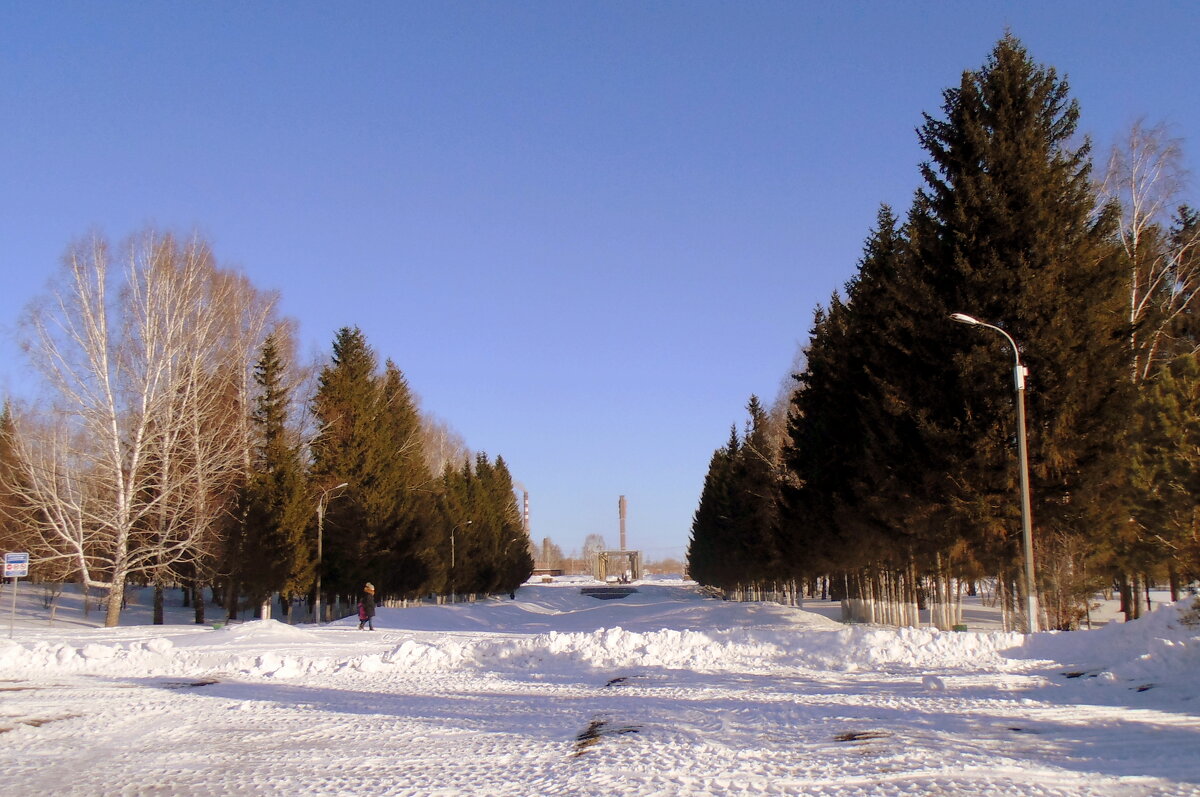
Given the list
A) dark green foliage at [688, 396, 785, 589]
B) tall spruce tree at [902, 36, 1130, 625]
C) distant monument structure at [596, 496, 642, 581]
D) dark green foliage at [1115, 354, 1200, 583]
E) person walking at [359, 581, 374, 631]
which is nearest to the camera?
tall spruce tree at [902, 36, 1130, 625]

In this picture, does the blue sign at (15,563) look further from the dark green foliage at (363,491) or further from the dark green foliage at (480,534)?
the dark green foliage at (480,534)

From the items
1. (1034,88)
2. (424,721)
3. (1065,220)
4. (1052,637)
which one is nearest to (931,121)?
(1034,88)

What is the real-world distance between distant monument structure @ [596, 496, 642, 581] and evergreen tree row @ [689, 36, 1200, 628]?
115 m

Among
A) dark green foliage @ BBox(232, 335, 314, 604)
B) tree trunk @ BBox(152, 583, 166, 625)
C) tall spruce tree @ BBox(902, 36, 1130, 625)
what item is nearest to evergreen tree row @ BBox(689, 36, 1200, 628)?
tall spruce tree @ BBox(902, 36, 1130, 625)

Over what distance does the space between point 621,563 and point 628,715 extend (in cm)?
15487

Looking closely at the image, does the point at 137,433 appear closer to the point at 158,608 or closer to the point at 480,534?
the point at 158,608

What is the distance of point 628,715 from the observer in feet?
37.8

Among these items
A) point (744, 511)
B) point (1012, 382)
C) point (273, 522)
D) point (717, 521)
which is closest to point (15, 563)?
point (273, 522)

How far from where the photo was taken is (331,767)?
8680mm

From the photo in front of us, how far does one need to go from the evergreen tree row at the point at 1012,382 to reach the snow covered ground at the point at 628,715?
14.3ft

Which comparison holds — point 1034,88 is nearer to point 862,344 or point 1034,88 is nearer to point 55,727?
point 862,344

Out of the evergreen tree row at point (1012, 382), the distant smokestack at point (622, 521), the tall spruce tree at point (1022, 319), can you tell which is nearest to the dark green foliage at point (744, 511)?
the evergreen tree row at point (1012, 382)

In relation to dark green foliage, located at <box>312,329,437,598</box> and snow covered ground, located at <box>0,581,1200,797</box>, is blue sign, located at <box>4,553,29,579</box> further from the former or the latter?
dark green foliage, located at <box>312,329,437,598</box>

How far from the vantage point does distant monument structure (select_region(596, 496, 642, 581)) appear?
139875 mm
